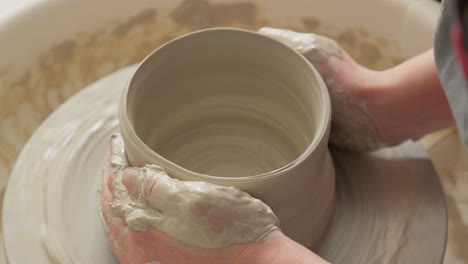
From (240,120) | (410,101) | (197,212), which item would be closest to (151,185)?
(197,212)

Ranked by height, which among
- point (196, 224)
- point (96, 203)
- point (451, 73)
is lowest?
point (96, 203)

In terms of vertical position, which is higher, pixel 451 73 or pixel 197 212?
pixel 451 73

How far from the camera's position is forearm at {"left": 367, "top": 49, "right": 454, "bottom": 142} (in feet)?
3.60

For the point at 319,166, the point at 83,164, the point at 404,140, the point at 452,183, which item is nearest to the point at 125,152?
the point at 83,164

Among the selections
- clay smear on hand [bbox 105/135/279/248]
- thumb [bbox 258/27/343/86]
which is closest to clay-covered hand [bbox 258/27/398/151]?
thumb [bbox 258/27/343/86]

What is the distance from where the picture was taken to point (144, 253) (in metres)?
0.89

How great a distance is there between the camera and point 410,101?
112 centimetres

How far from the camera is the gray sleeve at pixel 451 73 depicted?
604mm

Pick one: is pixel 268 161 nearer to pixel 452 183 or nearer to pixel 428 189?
pixel 428 189

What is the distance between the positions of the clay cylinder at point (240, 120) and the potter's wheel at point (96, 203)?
0.10m

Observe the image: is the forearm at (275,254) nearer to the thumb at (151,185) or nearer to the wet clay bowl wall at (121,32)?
the thumb at (151,185)

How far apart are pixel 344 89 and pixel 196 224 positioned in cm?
48

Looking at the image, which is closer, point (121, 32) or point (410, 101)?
point (410, 101)

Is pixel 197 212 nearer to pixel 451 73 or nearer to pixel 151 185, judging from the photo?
pixel 151 185
